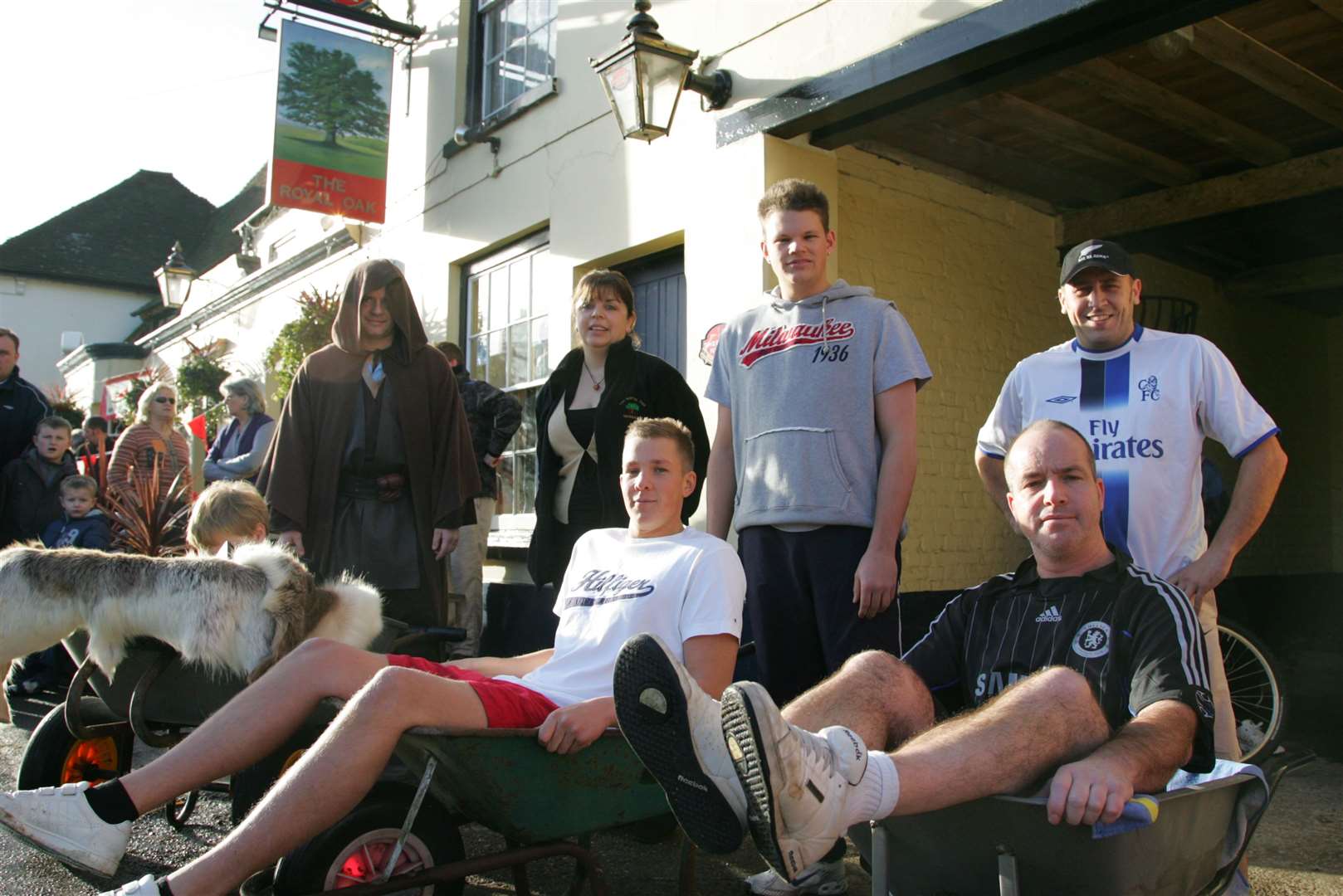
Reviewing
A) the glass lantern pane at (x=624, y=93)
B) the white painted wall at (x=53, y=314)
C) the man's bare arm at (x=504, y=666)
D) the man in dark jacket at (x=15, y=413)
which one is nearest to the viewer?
the man's bare arm at (x=504, y=666)

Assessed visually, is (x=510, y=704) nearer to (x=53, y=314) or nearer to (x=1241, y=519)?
(x=1241, y=519)

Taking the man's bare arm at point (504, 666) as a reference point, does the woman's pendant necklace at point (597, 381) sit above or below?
above

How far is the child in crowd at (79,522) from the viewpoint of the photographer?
234 inches

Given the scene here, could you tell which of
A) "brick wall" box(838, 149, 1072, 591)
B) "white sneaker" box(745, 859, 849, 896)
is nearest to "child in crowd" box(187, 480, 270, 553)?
"white sneaker" box(745, 859, 849, 896)

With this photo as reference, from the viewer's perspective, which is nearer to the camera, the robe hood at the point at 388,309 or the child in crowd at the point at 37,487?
the robe hood at the point at 388,309

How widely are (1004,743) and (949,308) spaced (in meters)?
4.35

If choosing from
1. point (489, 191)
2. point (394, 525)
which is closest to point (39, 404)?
point (489, 191)

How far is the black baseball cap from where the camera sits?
2854mm

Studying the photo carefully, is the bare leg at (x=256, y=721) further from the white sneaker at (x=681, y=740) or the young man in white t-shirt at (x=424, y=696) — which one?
the white sneaker at (x=681, y=740)

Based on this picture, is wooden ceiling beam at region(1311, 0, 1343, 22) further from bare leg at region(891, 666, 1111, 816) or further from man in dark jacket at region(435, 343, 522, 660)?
man in dark jacket at region(435, 343, 522, 660)

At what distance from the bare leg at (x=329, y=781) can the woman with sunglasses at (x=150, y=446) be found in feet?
17.3

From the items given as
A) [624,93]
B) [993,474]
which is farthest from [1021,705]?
[624,93]

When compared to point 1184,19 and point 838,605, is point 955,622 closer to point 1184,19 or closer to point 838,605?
point 838,605

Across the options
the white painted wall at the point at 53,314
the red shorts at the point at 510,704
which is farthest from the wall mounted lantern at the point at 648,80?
the white painted wall at the point at 53,314
